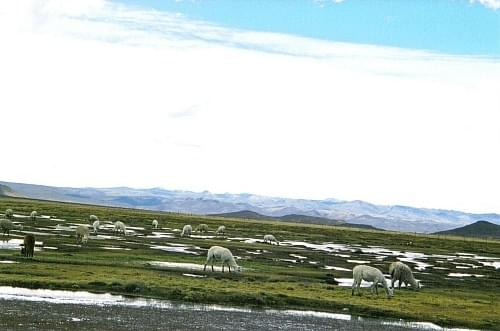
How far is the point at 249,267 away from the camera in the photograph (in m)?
42.8

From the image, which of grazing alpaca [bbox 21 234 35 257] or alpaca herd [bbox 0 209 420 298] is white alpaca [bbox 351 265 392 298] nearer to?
alpaca herd [bbox 0 209 420 298]

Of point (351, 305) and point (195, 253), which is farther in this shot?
point (195, 253)

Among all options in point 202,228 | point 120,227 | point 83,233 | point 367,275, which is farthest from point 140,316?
point 202,228

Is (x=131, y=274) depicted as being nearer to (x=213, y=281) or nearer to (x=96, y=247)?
(x=213, y=281)

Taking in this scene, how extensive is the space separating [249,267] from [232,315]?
55.1 feet

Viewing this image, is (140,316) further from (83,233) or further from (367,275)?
(83,233)

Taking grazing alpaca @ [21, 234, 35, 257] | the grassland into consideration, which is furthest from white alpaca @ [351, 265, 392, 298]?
grazing alpaca @ [21, 234, 35, 257]

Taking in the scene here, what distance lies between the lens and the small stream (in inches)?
859

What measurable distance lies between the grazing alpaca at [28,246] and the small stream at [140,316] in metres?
9.09

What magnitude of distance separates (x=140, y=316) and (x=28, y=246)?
15.5 meters

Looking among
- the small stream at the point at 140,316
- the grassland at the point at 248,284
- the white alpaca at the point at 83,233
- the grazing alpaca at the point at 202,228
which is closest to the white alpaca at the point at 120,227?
the white alpaca at the point at 83,233

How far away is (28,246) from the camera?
36875 mm

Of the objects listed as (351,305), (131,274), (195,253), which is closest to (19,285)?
(131,274)

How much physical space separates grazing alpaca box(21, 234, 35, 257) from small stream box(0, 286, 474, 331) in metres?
9.09
